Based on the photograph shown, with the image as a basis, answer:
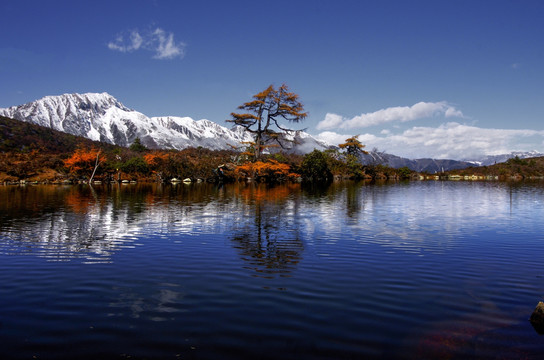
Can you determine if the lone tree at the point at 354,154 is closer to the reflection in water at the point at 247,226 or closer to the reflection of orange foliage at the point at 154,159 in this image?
the reflection of orange foliage at the point at 154,159

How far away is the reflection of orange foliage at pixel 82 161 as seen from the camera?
189 feet

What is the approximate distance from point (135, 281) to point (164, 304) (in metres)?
1.92

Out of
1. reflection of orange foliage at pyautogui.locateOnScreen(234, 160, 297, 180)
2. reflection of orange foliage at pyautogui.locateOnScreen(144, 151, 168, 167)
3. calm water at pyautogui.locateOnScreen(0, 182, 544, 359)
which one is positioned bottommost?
calm water at pyautogui.locateOnScreen(0, 182, 544, 359)

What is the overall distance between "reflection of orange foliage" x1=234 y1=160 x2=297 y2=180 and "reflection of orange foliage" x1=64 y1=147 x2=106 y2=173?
24283 mm

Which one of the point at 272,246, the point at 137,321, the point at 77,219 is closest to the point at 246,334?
the point at 137,321

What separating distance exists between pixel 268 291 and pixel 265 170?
60.9m

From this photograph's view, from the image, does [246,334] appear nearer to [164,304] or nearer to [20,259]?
[164,304]

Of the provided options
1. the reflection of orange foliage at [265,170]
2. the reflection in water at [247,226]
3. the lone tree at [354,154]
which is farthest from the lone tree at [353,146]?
the reflection in water at [247,226]

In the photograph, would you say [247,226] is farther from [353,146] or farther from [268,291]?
[353,146]

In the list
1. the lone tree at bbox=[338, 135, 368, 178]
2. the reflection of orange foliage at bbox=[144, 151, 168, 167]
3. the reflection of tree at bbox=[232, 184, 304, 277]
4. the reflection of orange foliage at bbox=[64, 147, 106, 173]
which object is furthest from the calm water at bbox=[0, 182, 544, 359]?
the lone tree at bbox=[338, 135, 368, 178]

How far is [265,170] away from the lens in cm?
6869

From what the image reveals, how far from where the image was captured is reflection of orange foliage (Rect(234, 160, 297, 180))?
214 feet

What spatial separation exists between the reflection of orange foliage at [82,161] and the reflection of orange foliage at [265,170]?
24.3 metres

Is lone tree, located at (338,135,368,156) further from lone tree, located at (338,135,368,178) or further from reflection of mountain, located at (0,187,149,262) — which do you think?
reflection of mountain, located at (0,187,149,262)
